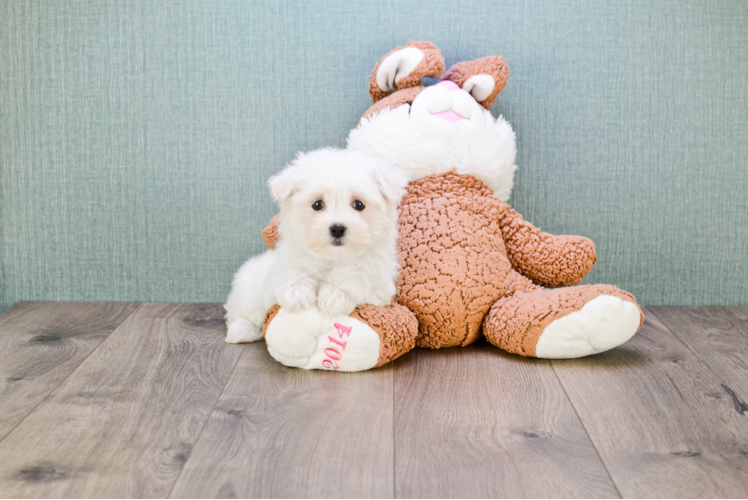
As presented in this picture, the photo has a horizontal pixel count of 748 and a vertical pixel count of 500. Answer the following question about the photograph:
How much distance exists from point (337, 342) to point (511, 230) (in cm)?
64

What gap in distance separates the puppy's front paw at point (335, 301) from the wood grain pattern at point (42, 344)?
65 centimetres

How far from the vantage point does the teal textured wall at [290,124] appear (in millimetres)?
1954

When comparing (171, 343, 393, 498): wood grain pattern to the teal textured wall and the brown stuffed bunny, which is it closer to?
the brown stuffed bunny

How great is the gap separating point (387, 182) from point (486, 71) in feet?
1.91

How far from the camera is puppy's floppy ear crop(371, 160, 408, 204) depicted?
144 cm

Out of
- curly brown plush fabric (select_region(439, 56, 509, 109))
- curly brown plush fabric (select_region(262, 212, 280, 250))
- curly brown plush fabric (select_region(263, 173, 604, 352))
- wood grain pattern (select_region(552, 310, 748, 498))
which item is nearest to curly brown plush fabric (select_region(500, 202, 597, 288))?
curly brown plush fabric (select_region(263, 173, 604, 352))

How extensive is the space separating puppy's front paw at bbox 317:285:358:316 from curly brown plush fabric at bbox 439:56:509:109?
0.78 meters

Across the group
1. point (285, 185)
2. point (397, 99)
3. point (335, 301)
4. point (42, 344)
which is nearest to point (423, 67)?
point (397, 99)

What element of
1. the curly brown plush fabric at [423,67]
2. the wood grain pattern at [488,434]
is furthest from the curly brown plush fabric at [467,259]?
the curly brown plush fabric at [423,67]

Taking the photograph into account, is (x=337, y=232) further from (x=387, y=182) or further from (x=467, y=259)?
(x=467, y=259)

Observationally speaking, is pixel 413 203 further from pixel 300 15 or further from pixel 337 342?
pixel 300 15

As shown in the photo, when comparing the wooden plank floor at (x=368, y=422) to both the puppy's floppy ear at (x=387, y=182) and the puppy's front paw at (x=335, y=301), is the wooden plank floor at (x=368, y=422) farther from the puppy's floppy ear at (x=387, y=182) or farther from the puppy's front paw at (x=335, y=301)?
the puppy's floppy ear at (x=387, y=182)

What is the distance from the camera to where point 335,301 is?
4.75 ft

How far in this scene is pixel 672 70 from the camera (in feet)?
6.49
